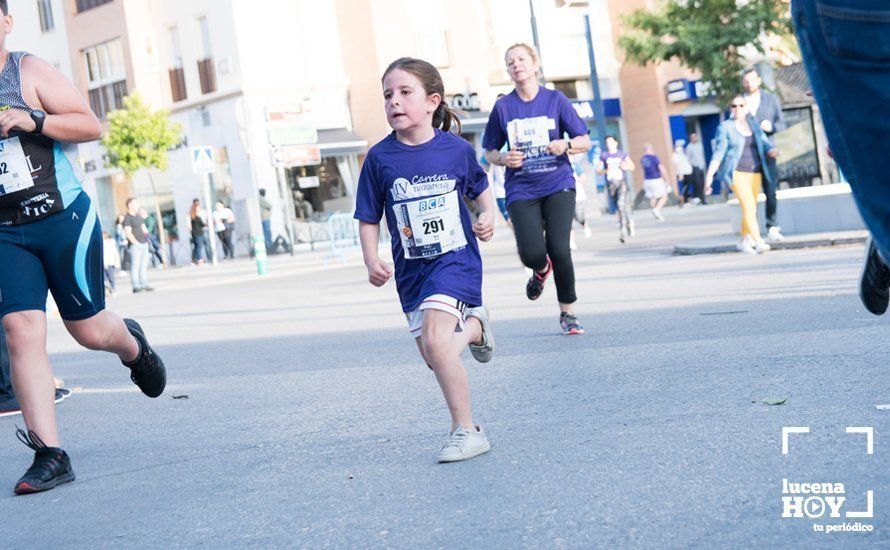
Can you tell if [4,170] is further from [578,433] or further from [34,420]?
[578,433]

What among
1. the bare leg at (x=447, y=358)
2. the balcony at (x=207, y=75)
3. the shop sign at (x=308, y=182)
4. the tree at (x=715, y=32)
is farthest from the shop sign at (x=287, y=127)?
the bare leg at (x=447, y=358)

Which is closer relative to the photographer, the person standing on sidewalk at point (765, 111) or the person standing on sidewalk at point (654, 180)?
the person standing on sidewalk at point (765, 111)

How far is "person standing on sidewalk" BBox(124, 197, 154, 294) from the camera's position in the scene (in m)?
25.9

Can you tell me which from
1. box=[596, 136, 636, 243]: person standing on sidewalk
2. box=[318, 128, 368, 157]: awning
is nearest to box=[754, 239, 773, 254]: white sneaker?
box=[596, 136, 636, 243]: person standing on sidewalk

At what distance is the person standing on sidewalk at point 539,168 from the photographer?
29.7 ft

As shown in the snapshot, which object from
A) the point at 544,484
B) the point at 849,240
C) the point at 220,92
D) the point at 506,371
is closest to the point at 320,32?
the point at 220,92

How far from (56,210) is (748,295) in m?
6.69

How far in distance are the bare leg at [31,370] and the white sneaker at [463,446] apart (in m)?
1.62

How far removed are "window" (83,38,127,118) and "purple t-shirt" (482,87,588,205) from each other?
38445 mm

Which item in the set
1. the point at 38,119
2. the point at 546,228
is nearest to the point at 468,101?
the point at 546,228

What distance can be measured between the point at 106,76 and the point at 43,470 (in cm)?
4299

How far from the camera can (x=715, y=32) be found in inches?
1457

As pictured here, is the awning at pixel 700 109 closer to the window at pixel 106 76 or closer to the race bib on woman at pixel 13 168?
the window at pixel 106 76

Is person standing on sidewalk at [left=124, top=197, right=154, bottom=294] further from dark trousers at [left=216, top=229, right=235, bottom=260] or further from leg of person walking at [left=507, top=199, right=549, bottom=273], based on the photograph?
leg of person walking at [left=507, top=199, right=549, bottom=273]
